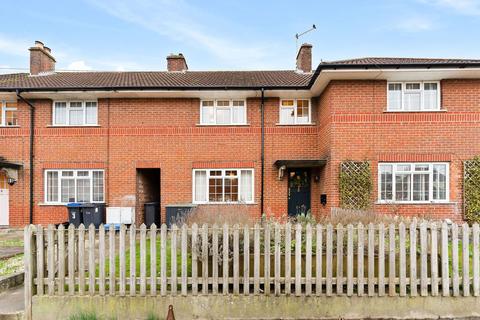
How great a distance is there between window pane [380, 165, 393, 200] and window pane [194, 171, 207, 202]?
252 inches

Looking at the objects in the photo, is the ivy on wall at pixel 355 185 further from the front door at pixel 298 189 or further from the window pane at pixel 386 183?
the front door at pixel 298 189

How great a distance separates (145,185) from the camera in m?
13.2

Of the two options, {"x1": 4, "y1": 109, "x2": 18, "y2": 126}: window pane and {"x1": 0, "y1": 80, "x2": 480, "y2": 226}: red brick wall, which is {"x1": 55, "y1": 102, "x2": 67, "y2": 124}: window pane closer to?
{"x1": 0, "y1": 80, "x2": 480, "y2": 226}: red brick wall

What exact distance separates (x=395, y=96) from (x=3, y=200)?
15.1 meters

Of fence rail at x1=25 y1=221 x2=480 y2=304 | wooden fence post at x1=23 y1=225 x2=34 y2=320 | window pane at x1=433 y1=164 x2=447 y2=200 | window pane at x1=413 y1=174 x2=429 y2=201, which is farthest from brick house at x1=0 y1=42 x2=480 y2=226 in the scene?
wooden fence post at x1=23 y1=225 x2=34 y2=320

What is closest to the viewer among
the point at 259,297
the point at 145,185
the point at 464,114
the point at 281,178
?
the point at 259,297

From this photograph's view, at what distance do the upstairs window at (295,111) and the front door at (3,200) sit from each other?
441 inches

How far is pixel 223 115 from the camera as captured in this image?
1267 centimetres

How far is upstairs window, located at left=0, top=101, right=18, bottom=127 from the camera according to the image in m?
12.6

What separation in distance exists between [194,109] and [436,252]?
32.2 feet

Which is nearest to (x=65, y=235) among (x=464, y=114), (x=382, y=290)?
(x=382, y=290)

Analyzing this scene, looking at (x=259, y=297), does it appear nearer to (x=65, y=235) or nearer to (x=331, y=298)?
(x=331, y=298)

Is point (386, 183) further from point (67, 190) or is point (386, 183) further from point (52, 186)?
point (52, 186)

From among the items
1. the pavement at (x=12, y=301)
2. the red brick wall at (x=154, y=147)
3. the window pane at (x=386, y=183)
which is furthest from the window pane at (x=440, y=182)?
the pavement at (x=12, y=301)
